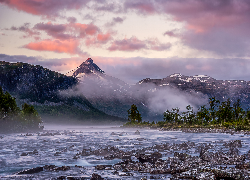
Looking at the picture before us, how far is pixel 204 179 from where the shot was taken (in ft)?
61.3

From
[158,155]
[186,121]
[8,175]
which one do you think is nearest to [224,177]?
[158,155]

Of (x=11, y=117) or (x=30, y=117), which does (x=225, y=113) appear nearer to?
(x=30, y=117)

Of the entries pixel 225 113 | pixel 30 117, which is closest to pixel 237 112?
pixel 225 113

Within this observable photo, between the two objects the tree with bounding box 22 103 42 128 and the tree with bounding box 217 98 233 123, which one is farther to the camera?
the tree with bounding box 217 98 233 123

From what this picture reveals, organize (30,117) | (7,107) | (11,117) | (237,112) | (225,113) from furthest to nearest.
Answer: (225,113) < (237,112) < (30,117) < (11,117) < (7,107)

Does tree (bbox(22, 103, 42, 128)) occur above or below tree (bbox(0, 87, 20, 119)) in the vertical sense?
below

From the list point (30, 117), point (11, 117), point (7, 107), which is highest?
point (7, 107)

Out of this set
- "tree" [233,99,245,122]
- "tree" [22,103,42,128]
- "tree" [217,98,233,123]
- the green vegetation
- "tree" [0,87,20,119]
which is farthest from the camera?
"tree" [217,98,233,123]

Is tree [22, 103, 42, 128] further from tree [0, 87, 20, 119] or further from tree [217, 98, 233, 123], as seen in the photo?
tree [217, 98, 233, 123]

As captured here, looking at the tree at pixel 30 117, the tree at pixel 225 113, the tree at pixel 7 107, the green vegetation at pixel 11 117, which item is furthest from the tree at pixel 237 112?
the tree at pixel 7 107

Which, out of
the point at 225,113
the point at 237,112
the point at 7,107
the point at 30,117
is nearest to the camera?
the point at 7,107

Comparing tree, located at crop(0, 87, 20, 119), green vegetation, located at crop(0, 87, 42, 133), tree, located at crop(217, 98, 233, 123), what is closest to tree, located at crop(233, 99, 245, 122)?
tree, located at crop(217, 98, 233, 123)

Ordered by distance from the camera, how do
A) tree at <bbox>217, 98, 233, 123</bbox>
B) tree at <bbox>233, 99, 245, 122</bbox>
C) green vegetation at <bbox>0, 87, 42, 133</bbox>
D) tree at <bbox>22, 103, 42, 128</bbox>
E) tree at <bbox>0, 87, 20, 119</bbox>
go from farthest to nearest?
tree at <bbox>217, 98, 233, 123</bbox>, tree at <bbox>233, 99, 245, 122</bbox>, tree at <bbox>22, 103, 42, 128</bbox>, green vegetation at <bbox>0, 87, 42, 133</bbox>, tree at <bbox>0, 87, 20, 119</bbox>

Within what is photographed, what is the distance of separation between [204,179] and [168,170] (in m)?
4.19
